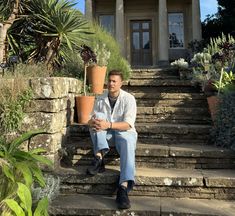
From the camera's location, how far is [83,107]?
15.7ft

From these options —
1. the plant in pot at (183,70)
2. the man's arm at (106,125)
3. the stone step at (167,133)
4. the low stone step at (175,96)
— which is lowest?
the stone step at (167,133)

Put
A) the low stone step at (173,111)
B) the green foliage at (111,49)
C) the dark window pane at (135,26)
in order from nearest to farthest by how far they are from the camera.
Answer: the low stone step at (173,111)
the green foliage at (111,49)
the dark window pane at (135,26)

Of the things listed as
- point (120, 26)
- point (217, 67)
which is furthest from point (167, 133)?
point (120, 26)

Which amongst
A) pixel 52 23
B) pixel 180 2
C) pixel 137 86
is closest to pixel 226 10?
pixel 180 2

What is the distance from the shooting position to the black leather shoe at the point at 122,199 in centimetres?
315

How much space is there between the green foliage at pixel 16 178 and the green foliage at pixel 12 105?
19.5 inches

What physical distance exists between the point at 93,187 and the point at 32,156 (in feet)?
2.67

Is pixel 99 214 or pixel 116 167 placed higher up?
pixel 116 167

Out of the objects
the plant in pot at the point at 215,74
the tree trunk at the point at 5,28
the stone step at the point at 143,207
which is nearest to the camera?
the stone step at the point at 143,207

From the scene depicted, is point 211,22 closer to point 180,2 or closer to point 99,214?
point 180,2

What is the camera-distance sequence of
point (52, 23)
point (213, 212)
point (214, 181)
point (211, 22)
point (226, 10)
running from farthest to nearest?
point (211, 22) → point (226, 10) → point (52, 23) → point (214, 181) → point (213, 212)

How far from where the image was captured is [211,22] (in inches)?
658

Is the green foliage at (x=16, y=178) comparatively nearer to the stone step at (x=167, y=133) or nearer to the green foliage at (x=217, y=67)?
the stone step at (x=167, y=133)

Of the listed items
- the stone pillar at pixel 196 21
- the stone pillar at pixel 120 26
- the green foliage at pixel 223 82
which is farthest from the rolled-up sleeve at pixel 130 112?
the stone pillar at pixel 196 21
